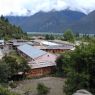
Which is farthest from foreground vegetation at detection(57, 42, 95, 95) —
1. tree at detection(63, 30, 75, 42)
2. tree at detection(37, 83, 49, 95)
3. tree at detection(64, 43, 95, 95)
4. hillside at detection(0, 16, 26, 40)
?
tree at detection(63, 30, 75, 42)

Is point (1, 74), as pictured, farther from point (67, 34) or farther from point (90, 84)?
point (67, 34)

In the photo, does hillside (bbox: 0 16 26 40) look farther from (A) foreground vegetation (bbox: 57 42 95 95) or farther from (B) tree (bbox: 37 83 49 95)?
(A) foreground vegetation (bbox: 57 42 95 95)

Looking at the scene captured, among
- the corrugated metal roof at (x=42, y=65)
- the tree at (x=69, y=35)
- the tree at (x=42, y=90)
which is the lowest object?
the tree at (x=42, y=90)

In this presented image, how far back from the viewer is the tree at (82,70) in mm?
19109

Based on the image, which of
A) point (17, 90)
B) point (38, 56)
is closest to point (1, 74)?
point (17, 90)

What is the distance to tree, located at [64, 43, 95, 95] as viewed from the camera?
19.1 m

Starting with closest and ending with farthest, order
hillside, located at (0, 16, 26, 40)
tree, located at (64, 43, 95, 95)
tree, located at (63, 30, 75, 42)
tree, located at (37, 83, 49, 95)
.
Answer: tree, located at (64, 43, 95, 95)
tree, located at (37, 83, 49, 95)
hillside, located at (0, 16, 26, 40)
tree, located at (63, 30, 75, 42)

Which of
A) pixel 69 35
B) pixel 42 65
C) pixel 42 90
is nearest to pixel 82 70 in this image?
pixel 42 90

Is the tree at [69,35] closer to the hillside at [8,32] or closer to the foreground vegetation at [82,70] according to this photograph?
the hillside at [8,32]

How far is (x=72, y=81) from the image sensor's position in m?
19.5

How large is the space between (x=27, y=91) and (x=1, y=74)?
286cm

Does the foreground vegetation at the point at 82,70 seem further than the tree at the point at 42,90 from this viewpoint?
No

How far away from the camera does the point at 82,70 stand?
64.5 feet

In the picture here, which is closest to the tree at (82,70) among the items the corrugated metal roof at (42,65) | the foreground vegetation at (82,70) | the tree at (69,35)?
the foreground vegetation at (82,70)
